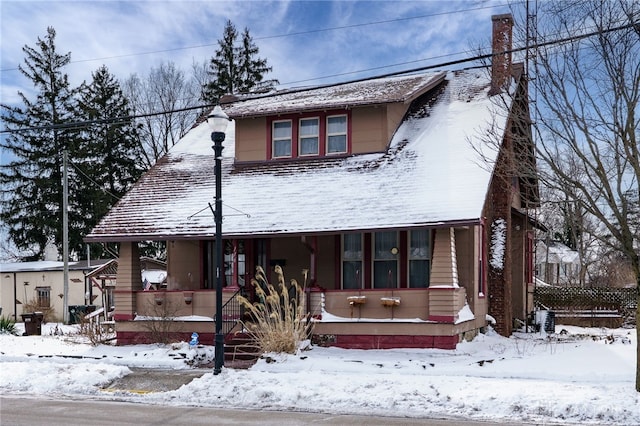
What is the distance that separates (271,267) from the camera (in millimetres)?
20906

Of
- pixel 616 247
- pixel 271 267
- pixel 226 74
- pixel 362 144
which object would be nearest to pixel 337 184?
pixel 362 144

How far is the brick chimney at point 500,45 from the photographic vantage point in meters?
20.2

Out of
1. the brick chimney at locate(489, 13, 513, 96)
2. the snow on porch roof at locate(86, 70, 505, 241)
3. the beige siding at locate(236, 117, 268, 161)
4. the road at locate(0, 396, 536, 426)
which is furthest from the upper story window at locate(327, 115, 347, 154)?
the road at locate(0, 396, 536, 426)

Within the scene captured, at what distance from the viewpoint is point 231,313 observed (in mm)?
19047

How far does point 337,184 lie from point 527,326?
8.72 metres

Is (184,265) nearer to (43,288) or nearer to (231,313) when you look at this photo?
(231,313)

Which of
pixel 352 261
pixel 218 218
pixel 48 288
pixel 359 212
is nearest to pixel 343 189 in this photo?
pixel 359 212

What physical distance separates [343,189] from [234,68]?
105 ft

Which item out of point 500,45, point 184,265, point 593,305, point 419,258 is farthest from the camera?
point 593,305

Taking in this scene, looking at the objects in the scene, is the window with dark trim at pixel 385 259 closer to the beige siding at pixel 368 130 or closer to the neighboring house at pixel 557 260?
the beige siding at pixel 368 130

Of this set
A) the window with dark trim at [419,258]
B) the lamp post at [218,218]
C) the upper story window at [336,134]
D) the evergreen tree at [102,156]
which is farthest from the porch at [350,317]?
the evergreen tree at [102,156]

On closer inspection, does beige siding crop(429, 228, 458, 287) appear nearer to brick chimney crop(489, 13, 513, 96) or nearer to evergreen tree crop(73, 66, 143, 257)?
brick chimney crop(489, 13, 513, 96)

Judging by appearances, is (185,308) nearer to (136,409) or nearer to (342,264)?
(342,264)

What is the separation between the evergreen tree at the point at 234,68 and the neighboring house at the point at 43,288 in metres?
16.8
